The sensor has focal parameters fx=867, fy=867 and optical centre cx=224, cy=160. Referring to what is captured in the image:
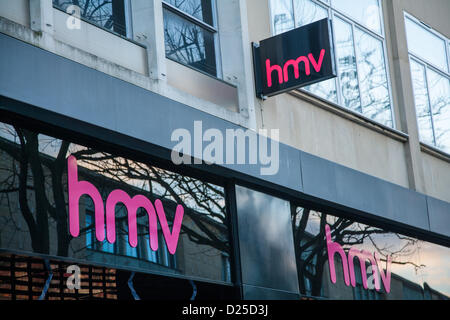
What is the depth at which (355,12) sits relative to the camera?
1426 cm

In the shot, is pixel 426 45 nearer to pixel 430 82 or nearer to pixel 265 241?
pixel 430 82

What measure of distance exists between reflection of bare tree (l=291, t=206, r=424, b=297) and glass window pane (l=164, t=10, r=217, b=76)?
2.32 meters

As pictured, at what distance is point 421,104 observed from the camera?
15508mm

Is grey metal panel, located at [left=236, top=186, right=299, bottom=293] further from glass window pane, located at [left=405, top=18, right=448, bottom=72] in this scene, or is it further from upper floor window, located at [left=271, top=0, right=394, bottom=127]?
glass window pane, located at [left=405, top=18, right=448, bottom=72]

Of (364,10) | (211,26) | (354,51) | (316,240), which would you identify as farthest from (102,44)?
(364,10)

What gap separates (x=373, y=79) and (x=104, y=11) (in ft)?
19.2

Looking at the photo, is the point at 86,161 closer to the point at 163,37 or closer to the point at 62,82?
the point at 62,82

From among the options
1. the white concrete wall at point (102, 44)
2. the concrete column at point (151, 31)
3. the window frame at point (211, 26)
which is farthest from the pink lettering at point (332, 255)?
the white concrete wall at point (102, 44)

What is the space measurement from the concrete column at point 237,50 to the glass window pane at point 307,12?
1.49 m

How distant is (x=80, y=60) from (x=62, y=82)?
0.58 metres

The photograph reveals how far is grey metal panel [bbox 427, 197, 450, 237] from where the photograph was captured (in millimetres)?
14297
